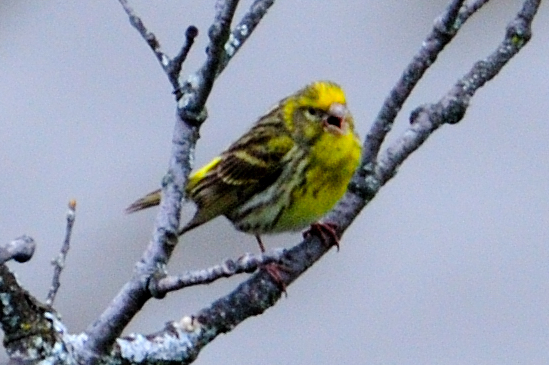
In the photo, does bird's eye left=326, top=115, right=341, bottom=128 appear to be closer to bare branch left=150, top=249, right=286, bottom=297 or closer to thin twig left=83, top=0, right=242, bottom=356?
thin twig left=83, top=0, right=242, bottom=356

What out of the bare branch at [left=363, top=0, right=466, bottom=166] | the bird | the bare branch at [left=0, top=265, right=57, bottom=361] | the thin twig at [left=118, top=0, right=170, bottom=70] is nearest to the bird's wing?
the bird

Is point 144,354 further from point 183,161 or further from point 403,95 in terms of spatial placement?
point 403,95

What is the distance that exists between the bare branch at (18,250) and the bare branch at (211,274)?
0.23 metres

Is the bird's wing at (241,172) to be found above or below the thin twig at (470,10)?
above

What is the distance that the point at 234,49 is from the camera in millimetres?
1709

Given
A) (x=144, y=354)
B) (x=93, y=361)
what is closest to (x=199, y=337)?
(x=144, y=354)

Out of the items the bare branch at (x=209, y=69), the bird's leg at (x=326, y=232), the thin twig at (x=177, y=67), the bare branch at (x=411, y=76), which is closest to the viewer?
the bare branch at (x=209, y=69)

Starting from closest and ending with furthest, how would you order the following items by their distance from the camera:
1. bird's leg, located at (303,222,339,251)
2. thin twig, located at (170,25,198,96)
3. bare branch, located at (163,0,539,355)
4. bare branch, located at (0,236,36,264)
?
bare branch, located at (0,236,36,264), thin twig, located at (170,25,198,96), bare branch, located at (163,0,539,355), bird's leg, located at (303,222,339,251)

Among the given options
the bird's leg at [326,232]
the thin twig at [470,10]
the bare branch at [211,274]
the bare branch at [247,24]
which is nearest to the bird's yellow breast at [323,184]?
the bird's leg at [326,232]

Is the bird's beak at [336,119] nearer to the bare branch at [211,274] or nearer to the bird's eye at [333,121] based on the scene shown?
the bird's eye at [333,121]

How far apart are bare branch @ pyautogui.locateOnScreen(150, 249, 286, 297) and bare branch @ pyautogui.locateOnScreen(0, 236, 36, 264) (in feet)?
0.75

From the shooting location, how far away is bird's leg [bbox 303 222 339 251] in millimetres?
1999

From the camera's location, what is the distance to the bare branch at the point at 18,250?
134cm

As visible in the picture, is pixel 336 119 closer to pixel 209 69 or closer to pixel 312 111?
pixel 312 111
